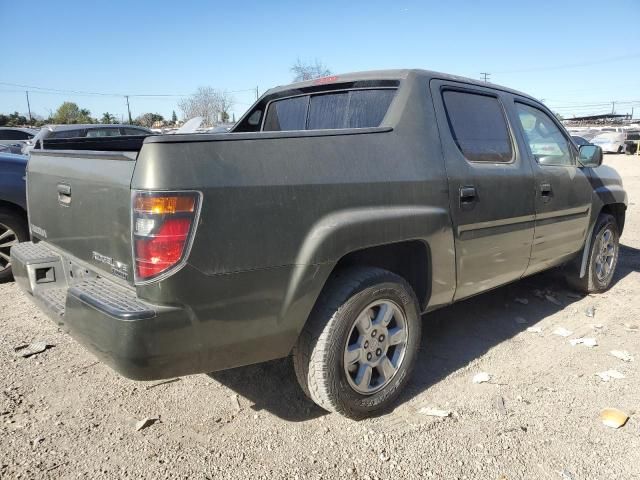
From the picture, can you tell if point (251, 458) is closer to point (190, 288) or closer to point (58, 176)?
point (190, 288)

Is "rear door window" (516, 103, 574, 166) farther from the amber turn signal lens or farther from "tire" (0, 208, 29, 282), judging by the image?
"tire" (0, 208, 29, 282)

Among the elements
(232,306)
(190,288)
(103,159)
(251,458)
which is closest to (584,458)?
(251,458)

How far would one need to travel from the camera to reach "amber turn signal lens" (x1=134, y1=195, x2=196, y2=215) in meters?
2.05

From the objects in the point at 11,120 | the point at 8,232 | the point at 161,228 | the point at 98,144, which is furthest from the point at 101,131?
the point at 11,120

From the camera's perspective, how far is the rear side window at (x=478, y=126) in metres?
3.26

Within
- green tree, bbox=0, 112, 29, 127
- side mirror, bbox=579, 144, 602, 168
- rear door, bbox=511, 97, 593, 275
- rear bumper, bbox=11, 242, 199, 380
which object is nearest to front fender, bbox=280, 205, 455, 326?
rear bumper, bbox=11, 242, 199, 380

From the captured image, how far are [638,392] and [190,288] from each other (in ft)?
9.25

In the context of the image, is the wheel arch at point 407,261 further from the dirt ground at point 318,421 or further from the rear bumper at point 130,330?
the rear bumper at point 130,330

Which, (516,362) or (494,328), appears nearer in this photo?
(516,362)

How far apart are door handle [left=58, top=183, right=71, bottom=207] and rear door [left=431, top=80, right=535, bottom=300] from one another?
2.08m

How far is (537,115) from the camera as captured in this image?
4258mm

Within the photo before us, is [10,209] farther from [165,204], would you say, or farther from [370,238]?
[370,238]

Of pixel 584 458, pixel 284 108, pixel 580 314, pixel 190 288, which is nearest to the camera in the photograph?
pixel 190 288

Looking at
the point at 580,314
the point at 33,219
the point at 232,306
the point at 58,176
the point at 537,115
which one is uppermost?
the point at 537,115
